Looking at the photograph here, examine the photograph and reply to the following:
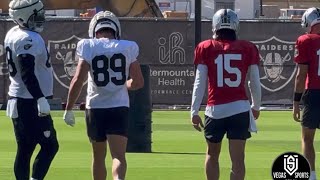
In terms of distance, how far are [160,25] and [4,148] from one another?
42.4ft

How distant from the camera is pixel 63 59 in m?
30.4

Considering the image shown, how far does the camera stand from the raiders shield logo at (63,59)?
30328 millimetres

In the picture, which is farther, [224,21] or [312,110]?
[312,110]

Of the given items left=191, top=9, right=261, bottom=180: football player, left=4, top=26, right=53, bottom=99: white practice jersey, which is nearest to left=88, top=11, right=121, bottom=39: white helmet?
left=4, top=26, right=53, bottom=99: white practice jersey

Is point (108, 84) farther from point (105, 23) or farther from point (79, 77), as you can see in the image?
point (105, 23)

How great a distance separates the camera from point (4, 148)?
60.6 ft

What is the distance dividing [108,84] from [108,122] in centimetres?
38

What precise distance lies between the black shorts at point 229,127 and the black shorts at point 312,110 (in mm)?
1877

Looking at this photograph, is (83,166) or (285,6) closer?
(83,166)

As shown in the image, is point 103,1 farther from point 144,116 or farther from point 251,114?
point 251,114

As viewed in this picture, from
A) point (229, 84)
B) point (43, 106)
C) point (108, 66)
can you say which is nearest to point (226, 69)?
point (229, 84)

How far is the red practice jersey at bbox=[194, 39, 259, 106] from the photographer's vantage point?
→ 1156 cm

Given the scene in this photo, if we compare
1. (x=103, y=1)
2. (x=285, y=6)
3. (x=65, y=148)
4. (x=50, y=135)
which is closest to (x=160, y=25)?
(x=103, y=1)

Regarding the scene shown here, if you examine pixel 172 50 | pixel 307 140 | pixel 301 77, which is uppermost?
pixel 301 77
